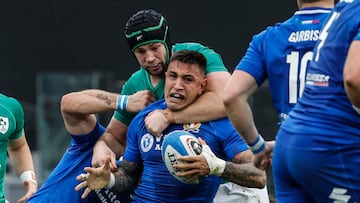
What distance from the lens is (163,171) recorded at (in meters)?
6.89

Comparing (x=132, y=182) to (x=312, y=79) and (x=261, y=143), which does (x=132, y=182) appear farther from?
(x=312, y=79)

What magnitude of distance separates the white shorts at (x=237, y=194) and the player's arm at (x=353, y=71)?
2.46m

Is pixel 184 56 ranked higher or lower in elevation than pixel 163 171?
higher

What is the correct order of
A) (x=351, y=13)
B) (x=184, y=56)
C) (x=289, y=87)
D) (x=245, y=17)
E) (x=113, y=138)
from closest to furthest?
(x=351, y=13) < (x=289, y=87) < (x=184, y=56) < (x=113, y=138) < (x=245, y=17)

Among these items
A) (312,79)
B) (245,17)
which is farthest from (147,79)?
(245,17)

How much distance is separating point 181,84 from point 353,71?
6.36 feet

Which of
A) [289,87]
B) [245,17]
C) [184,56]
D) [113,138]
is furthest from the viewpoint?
[245,17]

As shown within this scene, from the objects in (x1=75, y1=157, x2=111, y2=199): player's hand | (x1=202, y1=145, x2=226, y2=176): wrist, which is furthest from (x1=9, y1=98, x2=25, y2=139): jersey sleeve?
(x1=202, y1=145, x2=226, y2=176): wrist

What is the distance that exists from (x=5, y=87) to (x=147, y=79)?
24.1 ft

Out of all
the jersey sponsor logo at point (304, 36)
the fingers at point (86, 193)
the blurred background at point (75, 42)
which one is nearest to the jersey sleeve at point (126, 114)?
the fingers at point (86, 193)

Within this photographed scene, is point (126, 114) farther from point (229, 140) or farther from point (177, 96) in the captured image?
point (229, 140)

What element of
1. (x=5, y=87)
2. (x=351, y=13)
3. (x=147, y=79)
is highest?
(x=351, y=13)

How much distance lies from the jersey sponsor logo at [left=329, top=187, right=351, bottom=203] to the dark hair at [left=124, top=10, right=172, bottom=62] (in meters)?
2.06

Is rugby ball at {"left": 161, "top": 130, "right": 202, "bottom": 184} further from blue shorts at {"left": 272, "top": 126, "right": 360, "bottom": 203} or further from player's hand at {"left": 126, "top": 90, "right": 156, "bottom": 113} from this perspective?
blue shorts at {"left": 272, "top": 126, "right": 360, "bottom": 203}
